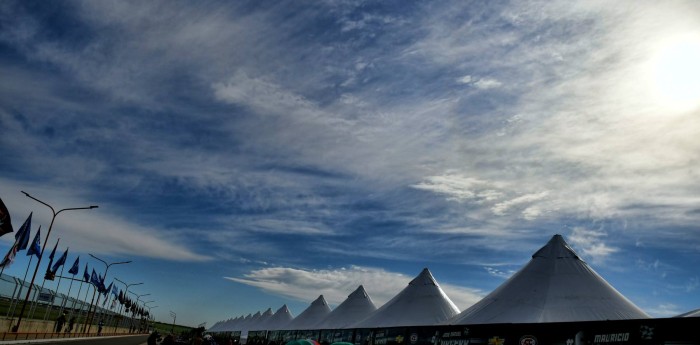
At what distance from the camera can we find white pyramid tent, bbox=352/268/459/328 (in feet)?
128

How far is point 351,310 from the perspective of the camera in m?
58.2

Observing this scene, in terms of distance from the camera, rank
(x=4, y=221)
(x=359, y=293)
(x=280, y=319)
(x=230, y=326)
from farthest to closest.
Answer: (x=230, y=326) < (x=280, y=319) < (x=359, y=293) < (x=4, y=221)

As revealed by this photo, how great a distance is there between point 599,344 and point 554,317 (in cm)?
916

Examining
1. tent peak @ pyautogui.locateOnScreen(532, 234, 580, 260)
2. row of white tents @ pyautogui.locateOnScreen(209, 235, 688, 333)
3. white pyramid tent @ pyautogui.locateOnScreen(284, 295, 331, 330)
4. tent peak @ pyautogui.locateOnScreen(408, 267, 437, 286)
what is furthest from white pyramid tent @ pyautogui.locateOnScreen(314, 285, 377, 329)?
tent peak @ pyautogui.locateOnScreen(532, 234, 580, 260)

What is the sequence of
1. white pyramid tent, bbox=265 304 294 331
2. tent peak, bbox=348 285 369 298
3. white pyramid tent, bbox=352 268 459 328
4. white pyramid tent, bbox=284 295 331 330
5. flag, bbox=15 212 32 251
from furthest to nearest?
1. white pyramid tent, bbox=265 304 294 331
2. white pyramid tent, bbox=284 295 331 330
3. tent peak, bbox=348 285 369 298
4. white pyramid tent, bbox=352 268 459 328
5. flag, bbox=15 212 32 251

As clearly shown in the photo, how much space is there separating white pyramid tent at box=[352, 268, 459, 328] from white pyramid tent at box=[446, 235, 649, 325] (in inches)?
373

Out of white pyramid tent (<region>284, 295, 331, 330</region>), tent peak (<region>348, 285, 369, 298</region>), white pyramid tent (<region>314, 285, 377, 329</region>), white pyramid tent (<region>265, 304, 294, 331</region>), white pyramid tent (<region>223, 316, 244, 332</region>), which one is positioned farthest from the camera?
white pyramid tent (<region>223, 316, 244, 332</region>)

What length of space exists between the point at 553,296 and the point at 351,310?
3586 centimetres

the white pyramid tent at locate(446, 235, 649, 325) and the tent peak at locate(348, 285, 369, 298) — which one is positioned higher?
the tent peak at locate(348, 285, 369, 298)

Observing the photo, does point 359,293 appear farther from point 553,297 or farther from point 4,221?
point 4,221

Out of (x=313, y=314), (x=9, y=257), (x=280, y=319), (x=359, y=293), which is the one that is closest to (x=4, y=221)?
(x=9, y=257)

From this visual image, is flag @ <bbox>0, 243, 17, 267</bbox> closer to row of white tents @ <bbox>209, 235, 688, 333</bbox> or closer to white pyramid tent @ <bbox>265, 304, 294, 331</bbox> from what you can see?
row of white tents @ <bbox>209, 235, 688, 333</bbox>

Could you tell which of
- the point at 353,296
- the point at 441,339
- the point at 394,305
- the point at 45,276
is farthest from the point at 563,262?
the point at 45,276

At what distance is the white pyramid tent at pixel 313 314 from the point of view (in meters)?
71.2
